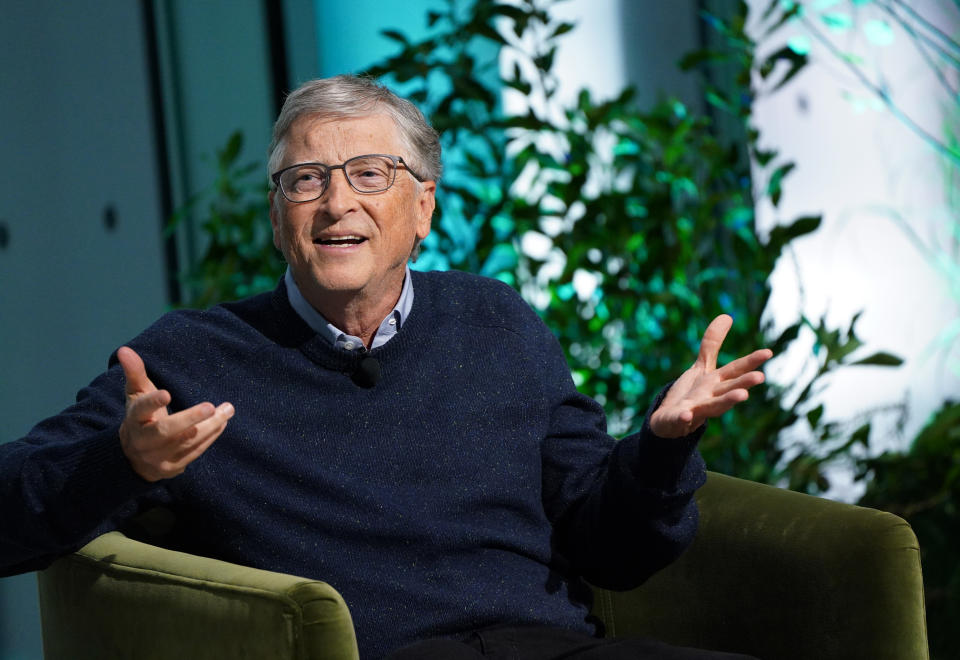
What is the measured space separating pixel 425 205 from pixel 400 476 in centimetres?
43

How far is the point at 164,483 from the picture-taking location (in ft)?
4.78

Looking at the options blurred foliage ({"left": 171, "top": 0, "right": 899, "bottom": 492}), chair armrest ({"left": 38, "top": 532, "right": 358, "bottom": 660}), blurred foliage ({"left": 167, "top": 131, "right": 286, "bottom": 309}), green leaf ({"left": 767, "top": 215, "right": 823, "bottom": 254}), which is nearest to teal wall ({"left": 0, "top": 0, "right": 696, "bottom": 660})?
blurred foliage ({"left": 167, "top": 131, "right": 286, "bottom": 309})

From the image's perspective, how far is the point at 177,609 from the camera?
4.03ft

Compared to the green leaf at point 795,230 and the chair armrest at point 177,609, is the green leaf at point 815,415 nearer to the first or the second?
the green leaf at point 795,230

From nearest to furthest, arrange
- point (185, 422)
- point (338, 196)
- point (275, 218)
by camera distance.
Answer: point (185, 422), point (338, 196), point (275, 218)

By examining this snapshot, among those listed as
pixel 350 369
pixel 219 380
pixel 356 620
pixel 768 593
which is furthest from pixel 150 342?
pixel 768 593

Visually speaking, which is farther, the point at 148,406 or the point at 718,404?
the point at 718,404

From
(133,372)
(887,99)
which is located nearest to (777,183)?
(887,99)

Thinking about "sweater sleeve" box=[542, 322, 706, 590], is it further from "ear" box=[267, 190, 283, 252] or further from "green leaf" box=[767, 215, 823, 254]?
"green leaf" box=[767, 215, 823, 254]

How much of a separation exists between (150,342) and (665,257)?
3.94 feet

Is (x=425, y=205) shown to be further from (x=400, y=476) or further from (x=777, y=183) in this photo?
(x=777, y=183)

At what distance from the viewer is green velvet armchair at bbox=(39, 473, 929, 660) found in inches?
45.1

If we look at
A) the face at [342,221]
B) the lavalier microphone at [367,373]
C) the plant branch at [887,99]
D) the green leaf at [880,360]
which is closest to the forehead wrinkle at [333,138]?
the face at [342,221]

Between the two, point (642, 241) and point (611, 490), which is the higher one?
point (642, 241)
